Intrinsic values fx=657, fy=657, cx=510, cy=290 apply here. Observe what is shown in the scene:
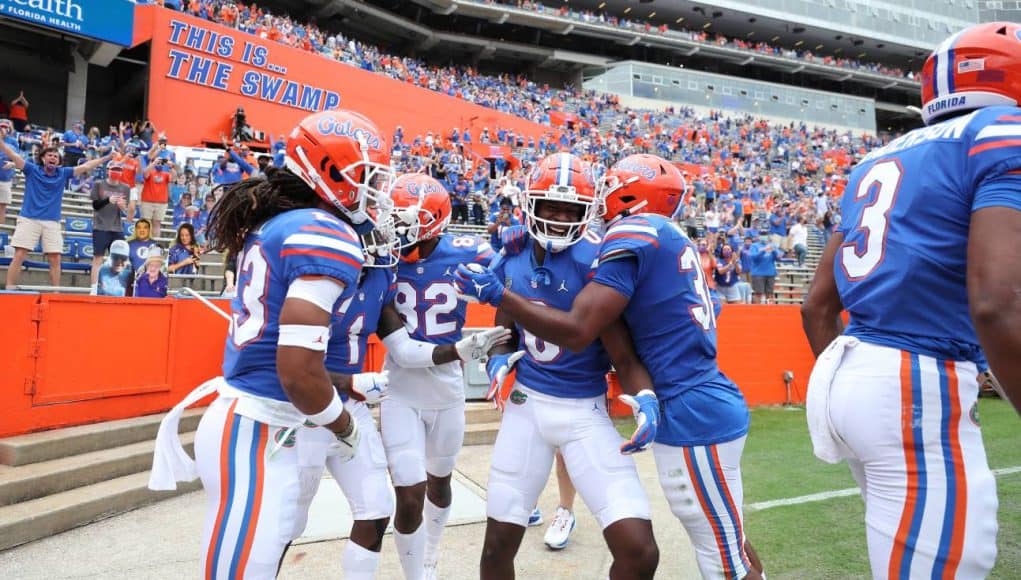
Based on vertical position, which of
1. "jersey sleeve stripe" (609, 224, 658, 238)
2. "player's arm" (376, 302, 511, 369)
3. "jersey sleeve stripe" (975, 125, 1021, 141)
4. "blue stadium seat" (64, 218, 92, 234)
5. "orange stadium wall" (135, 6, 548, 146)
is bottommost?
"player's arm" (376, 302, 511, 369)

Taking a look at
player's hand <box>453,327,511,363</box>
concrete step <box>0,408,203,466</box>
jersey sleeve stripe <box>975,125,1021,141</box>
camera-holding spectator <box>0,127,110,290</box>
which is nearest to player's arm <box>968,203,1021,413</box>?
jersey sleeve stripe <box>975,125,1021,141</box>

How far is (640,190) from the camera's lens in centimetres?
308

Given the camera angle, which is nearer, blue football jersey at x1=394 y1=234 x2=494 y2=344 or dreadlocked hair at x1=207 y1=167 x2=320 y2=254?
dreadlocked hair at x1=207 y1=167 x2=320 y2=254

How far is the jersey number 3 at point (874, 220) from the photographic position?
2.02 m

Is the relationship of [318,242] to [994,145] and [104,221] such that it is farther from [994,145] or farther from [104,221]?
[104,221]

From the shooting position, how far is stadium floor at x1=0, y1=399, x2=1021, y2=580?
3.73 metres

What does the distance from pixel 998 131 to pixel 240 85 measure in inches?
807

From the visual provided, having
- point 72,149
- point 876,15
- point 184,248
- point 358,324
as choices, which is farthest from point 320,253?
point 876,15

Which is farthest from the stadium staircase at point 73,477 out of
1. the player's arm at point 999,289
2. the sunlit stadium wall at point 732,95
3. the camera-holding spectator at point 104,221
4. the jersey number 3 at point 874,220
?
the sunlit stadium wall at point 732,95

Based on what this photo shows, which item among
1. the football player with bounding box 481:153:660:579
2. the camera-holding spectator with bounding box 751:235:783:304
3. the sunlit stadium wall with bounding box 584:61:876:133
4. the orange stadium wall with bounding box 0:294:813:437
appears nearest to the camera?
the football player with bounding box 481:153:660:579

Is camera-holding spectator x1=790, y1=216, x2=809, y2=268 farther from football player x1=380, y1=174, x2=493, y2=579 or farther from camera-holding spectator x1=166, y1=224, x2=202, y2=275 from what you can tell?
football player x1=380, y1=174, x2=493, y2=579

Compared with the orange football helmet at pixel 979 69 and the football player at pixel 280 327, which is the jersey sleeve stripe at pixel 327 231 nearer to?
the football player at pixel 280 327

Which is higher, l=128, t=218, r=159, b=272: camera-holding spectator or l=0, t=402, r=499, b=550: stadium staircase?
l=128, t=218, r=159, b=272: camera-holding spectator

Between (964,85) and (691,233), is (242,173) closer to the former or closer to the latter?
(691,233)
